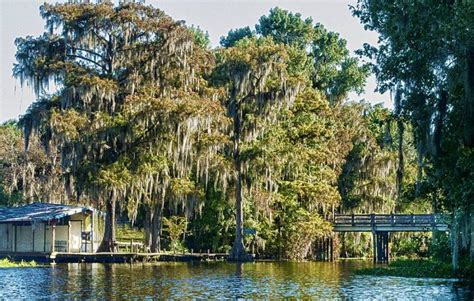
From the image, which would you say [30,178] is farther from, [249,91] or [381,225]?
[381,225]

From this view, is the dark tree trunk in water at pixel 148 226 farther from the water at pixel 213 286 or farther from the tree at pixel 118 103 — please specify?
the water at pixel 213 286

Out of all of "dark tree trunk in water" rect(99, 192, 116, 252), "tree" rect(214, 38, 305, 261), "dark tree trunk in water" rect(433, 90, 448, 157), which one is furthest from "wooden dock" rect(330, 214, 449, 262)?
"dark tree trunk in water" rect(433, 90, 448, 157)

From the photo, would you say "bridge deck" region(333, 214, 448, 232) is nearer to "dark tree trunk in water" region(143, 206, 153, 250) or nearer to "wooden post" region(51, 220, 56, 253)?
"dark tree trunk in water" region(143, 206, 153, 250)

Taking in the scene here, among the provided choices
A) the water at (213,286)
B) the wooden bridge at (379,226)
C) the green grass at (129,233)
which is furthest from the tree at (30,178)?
the water at (213,286)

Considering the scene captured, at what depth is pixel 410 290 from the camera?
81.2 ft

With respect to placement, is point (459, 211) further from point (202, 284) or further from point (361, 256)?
point (361, 256)

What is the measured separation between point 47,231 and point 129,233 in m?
15.8

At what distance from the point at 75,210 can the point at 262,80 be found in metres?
14.9

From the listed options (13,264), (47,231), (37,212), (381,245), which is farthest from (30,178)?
(381,245)

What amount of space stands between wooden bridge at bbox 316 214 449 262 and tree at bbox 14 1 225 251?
509 inches

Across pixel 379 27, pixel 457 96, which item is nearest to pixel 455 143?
pixel 457 96

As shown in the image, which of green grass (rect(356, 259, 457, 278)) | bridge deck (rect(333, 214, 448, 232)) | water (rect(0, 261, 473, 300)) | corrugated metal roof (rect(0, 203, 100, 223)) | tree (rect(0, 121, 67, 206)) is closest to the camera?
water (rect(0, 261, 473, 300))

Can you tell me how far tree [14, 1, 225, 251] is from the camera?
1809 inches

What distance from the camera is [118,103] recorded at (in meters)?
49.2
